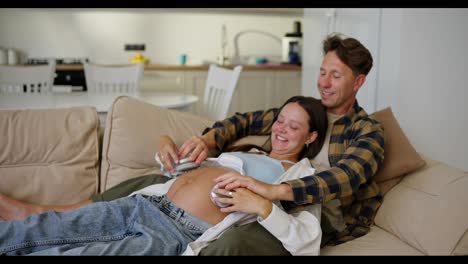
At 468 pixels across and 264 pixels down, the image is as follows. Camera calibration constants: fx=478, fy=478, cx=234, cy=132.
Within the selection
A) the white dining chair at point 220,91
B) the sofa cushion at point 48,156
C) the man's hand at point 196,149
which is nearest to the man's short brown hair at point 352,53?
the man's hand at point 196,149

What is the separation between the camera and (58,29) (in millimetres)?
5387

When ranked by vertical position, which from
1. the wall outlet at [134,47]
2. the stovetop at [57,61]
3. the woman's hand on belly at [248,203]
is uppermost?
the wall outlet at [134,47]

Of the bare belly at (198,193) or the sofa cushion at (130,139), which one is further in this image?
the sofa cushion at (130,139)

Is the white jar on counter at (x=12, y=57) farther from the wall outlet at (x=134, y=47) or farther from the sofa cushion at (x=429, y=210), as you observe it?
the sofa cushion at (x=429, y=210)

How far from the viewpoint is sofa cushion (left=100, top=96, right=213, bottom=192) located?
188 cm

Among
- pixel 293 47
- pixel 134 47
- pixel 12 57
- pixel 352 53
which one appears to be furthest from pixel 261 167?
pixel 12 57

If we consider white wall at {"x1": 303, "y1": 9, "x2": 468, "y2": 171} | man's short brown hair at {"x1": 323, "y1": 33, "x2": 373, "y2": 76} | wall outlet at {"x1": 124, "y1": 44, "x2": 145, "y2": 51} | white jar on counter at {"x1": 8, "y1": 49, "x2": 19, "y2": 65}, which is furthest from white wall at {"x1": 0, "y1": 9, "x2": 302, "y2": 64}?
man's short brown hair at {"x1": 323, "y1": 33, "x2": 373, "y2": 76}

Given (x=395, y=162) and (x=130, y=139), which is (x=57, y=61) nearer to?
(x=130, y=139)

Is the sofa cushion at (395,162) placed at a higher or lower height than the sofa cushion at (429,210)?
higher

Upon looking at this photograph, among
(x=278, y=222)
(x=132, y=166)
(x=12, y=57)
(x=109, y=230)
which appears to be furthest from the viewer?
(x=12, y=57)

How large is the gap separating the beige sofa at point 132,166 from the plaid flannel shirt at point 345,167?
4cm

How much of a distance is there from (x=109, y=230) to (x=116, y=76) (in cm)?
233

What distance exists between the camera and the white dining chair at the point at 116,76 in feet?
12.0

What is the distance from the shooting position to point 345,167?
5.04ft
